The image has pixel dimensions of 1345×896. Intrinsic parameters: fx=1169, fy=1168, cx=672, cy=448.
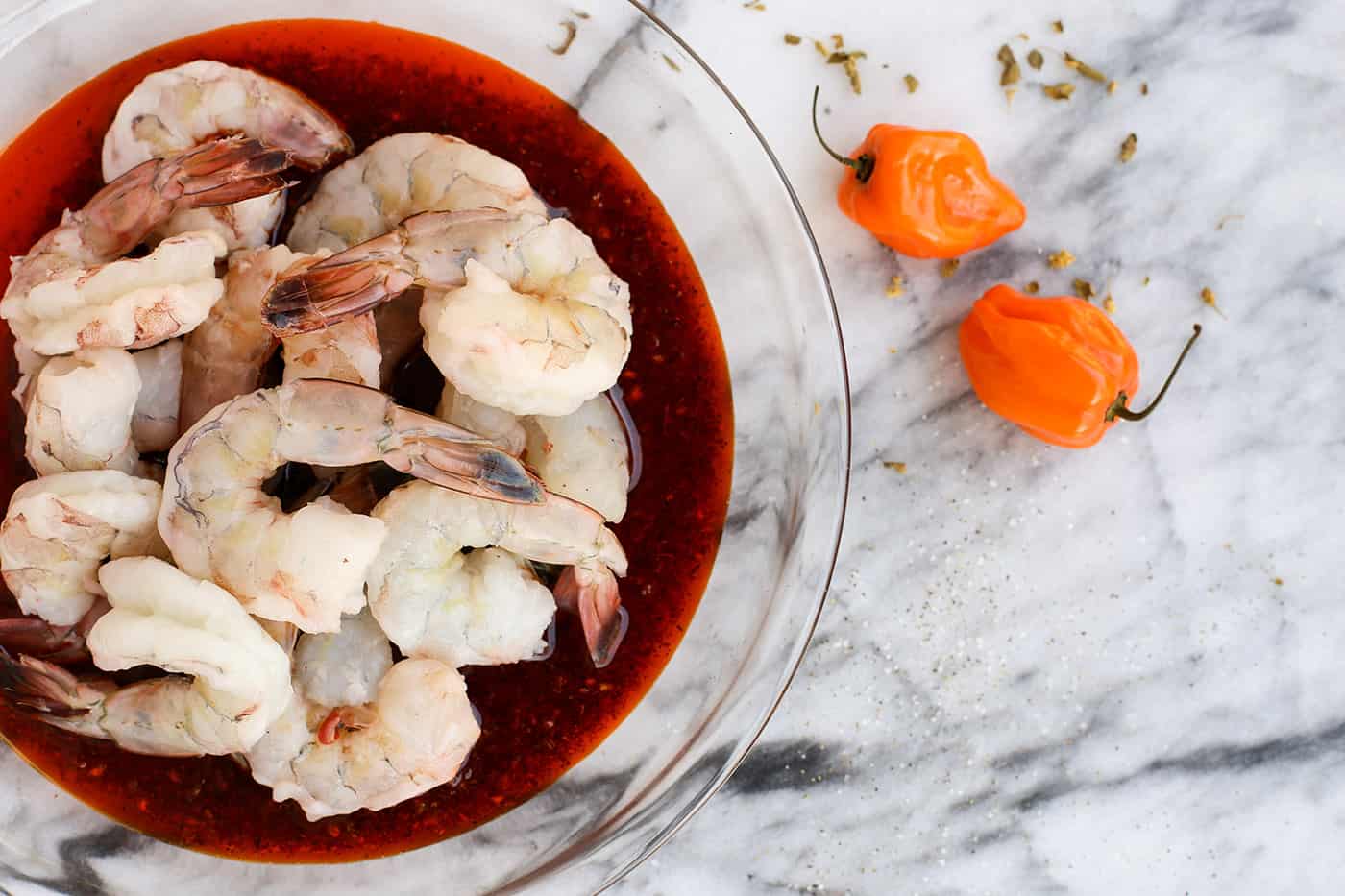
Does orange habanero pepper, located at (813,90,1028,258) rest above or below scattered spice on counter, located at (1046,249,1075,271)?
above

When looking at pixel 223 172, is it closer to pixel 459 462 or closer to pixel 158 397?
pixel 158 397

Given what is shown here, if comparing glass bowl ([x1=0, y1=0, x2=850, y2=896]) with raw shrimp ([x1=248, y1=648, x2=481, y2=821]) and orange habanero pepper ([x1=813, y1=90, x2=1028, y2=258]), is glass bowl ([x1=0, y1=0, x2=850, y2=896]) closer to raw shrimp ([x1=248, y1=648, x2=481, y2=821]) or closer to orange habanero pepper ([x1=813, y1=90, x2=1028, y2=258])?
orange habanero pepper ([x1=813, y1=90, x2=1028, y2=258])

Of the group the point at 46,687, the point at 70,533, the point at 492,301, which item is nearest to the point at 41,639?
the point at 46,687

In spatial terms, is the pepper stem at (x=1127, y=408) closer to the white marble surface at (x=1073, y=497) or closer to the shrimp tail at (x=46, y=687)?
the white marble surface at (x=1073, y=497)

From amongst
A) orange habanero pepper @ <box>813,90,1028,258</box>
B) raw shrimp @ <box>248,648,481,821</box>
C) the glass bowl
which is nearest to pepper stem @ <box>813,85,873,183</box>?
orange habanero pepper @ <box>813,90,1028,258</box>

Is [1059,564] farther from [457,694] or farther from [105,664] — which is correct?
[105,664]

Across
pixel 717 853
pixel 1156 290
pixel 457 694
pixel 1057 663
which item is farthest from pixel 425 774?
pixel 1156 290

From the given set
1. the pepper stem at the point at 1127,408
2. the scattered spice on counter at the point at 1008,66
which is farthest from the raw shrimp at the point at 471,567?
the scattered spice on counter at the point at 1008,66
